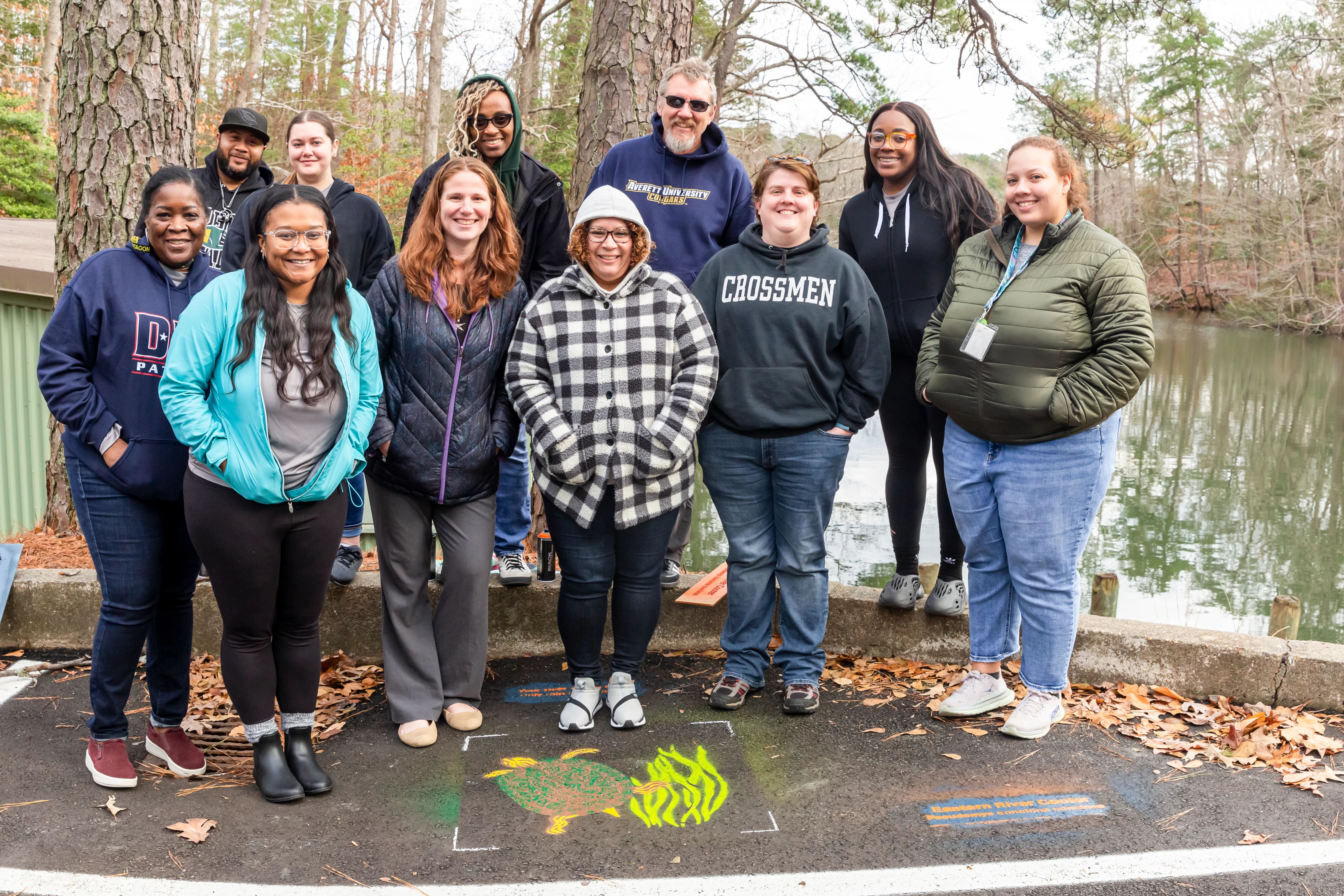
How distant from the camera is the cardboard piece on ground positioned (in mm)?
5117

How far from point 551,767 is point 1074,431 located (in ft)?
7.66

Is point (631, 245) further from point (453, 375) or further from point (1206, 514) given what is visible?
point (1206, 514)

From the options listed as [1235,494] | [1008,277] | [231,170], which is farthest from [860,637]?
[1235,494]

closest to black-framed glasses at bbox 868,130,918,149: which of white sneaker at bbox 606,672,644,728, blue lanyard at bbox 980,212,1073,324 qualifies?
blue lanyard at bbox 980,212,1073,324

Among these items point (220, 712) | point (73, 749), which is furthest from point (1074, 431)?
point (73, 749)

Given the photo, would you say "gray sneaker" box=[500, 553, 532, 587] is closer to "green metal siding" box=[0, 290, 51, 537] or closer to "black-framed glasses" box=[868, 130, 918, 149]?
"black-framed glasses" box=[868, 130, 918, 149]

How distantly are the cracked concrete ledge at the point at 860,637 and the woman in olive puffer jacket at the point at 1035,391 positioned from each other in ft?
2.14

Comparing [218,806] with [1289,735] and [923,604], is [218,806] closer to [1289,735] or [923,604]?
[923,604]

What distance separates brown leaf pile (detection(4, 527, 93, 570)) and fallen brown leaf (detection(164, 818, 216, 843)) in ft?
7.28

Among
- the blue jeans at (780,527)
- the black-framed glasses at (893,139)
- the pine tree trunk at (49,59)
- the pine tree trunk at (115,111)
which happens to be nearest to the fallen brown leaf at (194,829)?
the blue jeans at (780,527)

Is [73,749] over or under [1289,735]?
under

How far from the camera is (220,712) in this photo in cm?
444

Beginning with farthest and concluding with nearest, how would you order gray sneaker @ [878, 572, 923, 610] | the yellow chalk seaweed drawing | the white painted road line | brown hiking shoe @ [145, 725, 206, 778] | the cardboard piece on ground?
the cardboard piece on ground → gray sneaker @ [878, 572, 923, 610] → brown hiking shoe @ [145, 725, 206, 778] → the yellow chalk seaweed drawing → the white painted road line

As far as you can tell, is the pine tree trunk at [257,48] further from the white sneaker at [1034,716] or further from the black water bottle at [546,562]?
the white sneaker at [1034,716]
